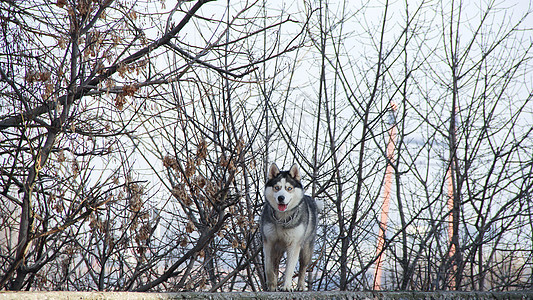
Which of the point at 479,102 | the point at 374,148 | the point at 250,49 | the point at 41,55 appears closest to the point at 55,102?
the point at 41,55

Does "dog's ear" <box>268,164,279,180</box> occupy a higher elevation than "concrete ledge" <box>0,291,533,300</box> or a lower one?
higher

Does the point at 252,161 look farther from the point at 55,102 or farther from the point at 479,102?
the point at 479,102

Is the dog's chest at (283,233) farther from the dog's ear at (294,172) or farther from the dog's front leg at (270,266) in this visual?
the dog's ear at (294,172)

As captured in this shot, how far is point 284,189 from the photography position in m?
6.04

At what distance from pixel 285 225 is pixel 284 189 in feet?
1.47

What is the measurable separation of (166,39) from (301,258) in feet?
10.3

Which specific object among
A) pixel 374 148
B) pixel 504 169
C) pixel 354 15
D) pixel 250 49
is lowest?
pixel 504 169

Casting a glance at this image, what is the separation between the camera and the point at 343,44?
8.33 metres

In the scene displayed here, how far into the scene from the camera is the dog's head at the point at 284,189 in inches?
232

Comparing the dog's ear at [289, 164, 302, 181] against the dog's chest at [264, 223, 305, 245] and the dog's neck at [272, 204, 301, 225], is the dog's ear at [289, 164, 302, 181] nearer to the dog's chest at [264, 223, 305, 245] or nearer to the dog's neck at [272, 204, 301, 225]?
the dog's neck at [272, 204, 301, 225]

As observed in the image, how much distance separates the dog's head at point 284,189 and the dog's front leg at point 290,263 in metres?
0.49

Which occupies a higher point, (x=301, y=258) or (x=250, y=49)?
(x=250, y=49)

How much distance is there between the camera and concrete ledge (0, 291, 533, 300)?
8.36ft

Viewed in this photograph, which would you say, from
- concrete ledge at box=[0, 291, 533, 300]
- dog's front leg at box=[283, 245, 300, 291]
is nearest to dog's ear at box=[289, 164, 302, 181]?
dog's front leg at box=[283, 245, 300, 291]
